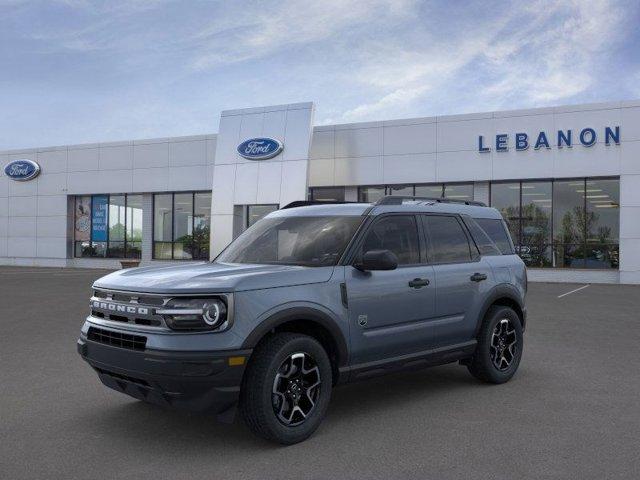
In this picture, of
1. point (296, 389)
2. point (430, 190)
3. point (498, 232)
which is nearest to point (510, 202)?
point (430, 190)

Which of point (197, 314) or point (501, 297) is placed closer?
point (197, 314)

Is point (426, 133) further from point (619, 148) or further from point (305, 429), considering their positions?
point (305, 429)

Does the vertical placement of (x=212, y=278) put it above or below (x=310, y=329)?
above

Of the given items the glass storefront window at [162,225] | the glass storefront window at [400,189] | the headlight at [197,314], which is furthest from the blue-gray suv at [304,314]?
the glass storefront window at [162,225]

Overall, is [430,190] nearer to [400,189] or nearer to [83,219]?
[400,189]

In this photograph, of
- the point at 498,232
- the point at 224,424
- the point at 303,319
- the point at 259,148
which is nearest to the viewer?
the point at 303,319

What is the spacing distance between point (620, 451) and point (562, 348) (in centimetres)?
460

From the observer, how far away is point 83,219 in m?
34.8

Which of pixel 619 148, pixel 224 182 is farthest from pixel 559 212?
pixel 224 182

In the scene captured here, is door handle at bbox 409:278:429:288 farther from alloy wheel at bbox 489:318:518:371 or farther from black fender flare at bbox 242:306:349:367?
alloy wheel at bbox 489:318:518:371

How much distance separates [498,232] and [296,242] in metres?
2.73

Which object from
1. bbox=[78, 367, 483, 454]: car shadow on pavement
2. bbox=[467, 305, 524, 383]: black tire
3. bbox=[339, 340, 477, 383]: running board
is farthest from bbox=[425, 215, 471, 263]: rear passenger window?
bbox=[78, 367, 483, 454]: car shadow on pavement

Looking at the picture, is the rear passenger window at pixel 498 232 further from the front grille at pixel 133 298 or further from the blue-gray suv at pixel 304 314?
the front grille at pixel 133 298

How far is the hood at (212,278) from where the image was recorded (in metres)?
4.52
